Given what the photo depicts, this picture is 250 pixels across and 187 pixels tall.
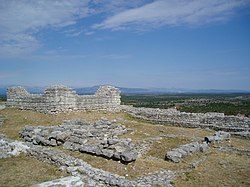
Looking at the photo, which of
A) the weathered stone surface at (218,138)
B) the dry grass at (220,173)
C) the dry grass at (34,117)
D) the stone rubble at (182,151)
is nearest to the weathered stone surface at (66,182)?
the dry grass at (220,173)

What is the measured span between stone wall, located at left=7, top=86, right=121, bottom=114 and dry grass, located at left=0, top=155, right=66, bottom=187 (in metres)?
12.5

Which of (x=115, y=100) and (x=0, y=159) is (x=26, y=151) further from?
(x=115, y=100)

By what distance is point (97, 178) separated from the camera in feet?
38.5

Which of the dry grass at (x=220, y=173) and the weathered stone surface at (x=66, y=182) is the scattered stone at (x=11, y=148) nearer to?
the weathered stone surface at (x=66, y=182)

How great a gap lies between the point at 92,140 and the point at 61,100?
35.4ft

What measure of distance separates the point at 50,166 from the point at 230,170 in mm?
8408

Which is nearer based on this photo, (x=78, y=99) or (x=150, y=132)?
(x=150, y=132)

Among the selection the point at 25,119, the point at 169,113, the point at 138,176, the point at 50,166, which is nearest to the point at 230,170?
the point at 138,176

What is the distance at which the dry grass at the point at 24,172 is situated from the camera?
11830 mm

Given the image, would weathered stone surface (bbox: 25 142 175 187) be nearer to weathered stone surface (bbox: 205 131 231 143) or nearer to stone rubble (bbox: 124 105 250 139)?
weathered stone surface (bbox: 205 131 231 143)

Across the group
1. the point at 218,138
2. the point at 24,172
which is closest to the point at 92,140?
the point at 24,172

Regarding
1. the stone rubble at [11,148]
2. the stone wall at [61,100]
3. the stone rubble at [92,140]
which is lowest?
the stone rubble at [11,148]

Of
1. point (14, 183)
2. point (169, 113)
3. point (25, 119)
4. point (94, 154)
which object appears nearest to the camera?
point (14, 183)

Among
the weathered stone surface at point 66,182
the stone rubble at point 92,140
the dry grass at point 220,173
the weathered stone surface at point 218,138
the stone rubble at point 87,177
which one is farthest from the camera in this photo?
the weathered stone surface at point 218,138
